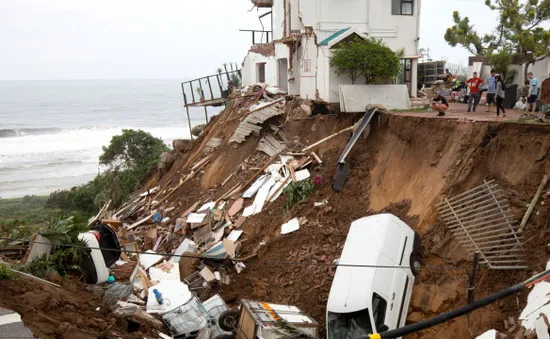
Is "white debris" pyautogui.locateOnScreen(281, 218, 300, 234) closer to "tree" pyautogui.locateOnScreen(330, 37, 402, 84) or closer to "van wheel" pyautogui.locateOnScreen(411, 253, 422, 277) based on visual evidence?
"van wheel" pyautogui.locateOnScreen(411, 253, 422, 277)

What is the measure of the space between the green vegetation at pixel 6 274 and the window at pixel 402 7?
1911 centimetres

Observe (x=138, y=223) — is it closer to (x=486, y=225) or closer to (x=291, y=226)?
(x=291, y=226)

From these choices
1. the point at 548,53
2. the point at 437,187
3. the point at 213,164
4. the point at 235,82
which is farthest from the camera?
the point at 235,82

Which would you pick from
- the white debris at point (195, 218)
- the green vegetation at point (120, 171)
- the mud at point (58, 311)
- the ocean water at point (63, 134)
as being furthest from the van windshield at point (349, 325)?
the ocean water at point (63, 134)

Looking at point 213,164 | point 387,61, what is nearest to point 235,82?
point 213,164

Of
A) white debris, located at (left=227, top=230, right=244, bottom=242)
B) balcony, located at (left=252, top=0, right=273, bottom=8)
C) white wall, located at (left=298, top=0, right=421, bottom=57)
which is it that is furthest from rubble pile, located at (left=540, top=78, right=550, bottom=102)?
balcony, located at (left=252, top=0, right=273, bottom=8)

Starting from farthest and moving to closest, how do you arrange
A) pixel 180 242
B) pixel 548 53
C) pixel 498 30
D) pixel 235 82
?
1. pixel 235 82
2. pixel 498 30
3. pixel 548 53
4. pixel 180 242

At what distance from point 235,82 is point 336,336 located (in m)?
30.0

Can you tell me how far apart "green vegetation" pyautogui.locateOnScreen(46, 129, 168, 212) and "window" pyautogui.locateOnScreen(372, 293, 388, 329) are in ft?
60.8

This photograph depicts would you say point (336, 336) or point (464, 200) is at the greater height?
point (464, 200)

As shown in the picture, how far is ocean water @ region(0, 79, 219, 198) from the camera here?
160 ft

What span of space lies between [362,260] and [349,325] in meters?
1.54

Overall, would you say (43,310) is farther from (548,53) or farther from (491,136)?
(548,53)

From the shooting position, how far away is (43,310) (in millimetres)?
8891
